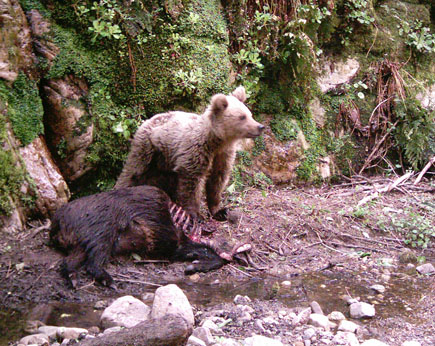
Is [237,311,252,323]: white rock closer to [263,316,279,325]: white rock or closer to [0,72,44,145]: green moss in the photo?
[263,316,279,325]: white rock

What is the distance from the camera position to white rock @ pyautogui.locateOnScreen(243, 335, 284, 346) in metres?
2.85

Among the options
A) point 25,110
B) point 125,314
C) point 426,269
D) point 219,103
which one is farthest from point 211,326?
point 25,110

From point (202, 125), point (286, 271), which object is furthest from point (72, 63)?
point (286, 271)

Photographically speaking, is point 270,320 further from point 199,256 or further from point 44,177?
point 44,177

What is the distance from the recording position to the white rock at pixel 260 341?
112 inches

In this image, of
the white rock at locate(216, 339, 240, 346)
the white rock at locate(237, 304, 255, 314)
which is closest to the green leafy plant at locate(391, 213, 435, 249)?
the white rock at locate(237, 304, 255, 314)

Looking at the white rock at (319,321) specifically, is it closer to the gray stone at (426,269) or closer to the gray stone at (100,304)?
the gray stone at (100,304)

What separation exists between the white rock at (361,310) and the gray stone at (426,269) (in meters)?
1.36

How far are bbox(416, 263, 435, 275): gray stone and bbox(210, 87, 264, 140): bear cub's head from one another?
263 centimetres

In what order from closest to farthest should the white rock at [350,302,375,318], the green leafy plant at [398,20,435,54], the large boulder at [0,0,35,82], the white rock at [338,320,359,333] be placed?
the white rock at [338,320,359,333] → the white rock at [350,302,375,318] → the large boulder at [0,0,35,82] → the green leafy plant at [398,20,435,54]

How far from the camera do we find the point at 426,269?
479 cm

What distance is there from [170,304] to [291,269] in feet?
6.95

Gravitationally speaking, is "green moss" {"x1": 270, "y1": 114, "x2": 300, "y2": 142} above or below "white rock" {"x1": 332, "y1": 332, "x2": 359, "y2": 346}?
above

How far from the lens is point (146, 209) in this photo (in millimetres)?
4832
